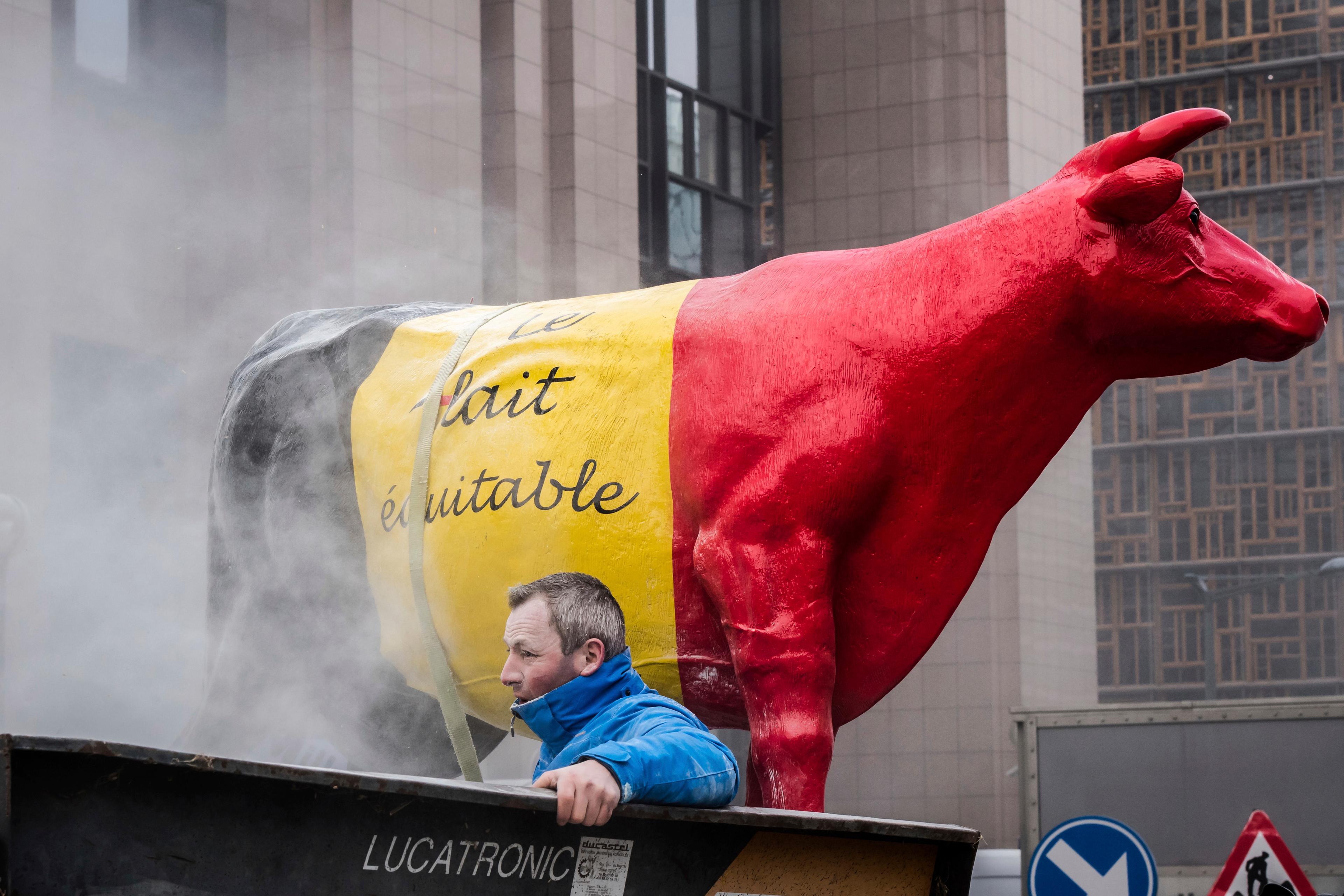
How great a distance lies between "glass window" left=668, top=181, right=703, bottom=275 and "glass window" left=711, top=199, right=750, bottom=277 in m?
0.24

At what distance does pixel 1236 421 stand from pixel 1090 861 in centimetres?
2682

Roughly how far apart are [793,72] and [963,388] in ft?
53.5

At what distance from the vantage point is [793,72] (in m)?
20.0

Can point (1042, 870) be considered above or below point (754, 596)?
below

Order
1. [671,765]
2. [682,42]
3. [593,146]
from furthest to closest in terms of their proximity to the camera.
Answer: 1. [682,42]
2. [593,146]
3. [671,765]

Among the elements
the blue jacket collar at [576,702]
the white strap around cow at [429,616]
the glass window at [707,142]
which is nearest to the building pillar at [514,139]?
the glass window at [707,142]

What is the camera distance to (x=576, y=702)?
3096 millimetres

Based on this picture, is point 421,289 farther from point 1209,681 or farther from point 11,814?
point 1209,681

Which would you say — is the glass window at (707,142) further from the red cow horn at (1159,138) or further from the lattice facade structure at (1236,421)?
the red cow horn at (1159,138)

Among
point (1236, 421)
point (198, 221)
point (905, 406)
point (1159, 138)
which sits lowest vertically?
point (905, 406)

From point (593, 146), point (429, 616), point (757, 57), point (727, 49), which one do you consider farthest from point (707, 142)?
point (429, 616)

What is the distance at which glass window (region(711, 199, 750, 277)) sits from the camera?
59.9 ft

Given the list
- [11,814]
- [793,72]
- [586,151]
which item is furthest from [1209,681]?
[11,814]

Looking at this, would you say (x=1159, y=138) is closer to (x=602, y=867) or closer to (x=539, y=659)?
(x=539, y=659)
